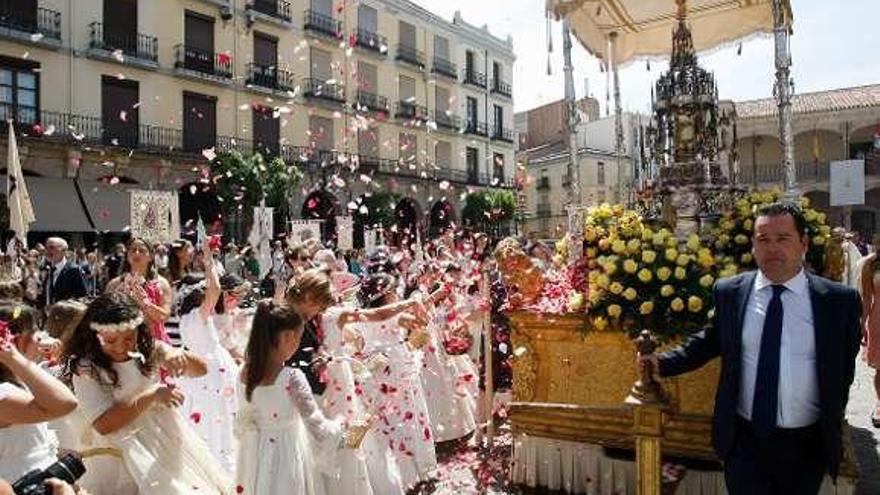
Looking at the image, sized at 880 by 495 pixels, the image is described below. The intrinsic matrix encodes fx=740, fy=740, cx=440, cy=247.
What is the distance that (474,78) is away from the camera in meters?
41.0

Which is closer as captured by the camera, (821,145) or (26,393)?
(26,393)

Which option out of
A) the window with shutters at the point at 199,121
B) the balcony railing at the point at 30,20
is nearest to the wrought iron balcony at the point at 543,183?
the window with shutters at the point at 199,121

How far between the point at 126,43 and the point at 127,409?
2531 cm

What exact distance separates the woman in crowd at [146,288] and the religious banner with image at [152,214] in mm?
7175

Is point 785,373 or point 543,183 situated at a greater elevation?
point 543,183

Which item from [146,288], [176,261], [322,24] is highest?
[322,24]

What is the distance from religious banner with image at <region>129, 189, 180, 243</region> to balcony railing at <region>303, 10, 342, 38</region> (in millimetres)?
17917

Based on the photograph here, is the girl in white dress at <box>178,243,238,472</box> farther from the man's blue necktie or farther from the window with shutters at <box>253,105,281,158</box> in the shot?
the window with shutters at <box>253,105,281,158</box>

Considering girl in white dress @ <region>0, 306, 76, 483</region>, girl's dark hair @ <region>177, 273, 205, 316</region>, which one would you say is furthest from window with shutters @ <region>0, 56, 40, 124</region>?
girl in white dress @ <region>0, 306, 76, 483</region>

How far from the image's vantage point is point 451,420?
714cm

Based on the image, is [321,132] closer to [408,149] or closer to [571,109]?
[408,149]

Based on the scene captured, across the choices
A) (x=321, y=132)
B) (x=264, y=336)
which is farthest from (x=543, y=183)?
(x=264, y=336)

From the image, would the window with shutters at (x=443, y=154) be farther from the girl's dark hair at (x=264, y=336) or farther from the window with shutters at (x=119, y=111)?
the girl's dark hair at (x=264, y=336)

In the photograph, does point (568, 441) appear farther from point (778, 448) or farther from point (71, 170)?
point (71, 170)
